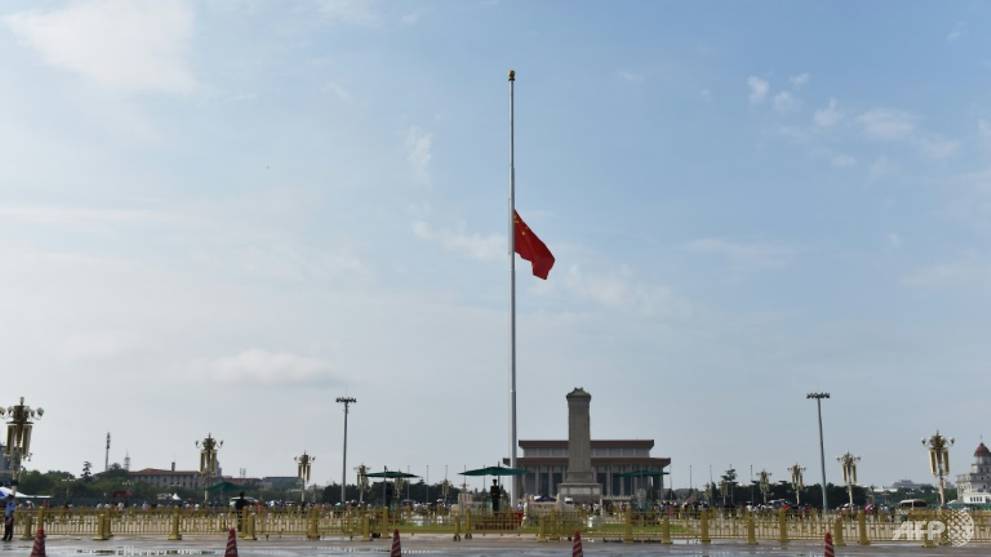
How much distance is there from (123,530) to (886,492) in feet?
556

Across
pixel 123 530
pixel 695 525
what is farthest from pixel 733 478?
pixel 123 530

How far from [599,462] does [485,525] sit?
118221 millimetres

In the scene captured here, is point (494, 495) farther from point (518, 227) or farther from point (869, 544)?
point (869, 544)

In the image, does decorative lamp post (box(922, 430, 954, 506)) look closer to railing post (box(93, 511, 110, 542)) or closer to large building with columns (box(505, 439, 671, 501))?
railing post (box(93, 511, 110, 542))

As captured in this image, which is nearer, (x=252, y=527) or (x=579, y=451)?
(x=252, y=527)

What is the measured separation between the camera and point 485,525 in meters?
35.3

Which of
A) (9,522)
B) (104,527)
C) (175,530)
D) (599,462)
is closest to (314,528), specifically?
(175,530)

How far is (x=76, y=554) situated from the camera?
82.3ft

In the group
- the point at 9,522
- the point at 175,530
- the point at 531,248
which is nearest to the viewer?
the point at 175,530

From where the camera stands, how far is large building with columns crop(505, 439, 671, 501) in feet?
495

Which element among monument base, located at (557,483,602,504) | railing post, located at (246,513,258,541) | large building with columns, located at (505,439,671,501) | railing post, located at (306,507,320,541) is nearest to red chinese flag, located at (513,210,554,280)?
railing post, located at (306,507,320,541)

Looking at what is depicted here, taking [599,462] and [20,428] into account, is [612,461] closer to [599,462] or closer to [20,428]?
[599,462]

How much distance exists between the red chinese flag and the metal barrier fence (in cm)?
1058

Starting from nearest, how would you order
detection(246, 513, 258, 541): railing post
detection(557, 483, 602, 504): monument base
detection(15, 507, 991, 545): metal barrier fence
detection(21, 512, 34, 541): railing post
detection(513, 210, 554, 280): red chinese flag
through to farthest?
detection(15, 507, 991, 545): metal barrier fence < detection(246, 513, 258, 541): railing post < detection(21, 512, 34, 541): railing post < detection(513, 210, 554, 280): red chinese flag < detection(557, 483, 602, 504): monument base
